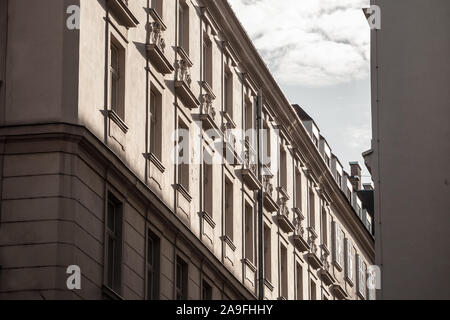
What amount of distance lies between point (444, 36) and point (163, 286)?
1013cm

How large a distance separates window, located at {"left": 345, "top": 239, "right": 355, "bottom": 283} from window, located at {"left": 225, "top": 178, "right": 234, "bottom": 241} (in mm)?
17896

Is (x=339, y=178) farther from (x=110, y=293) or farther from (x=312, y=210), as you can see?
(x=110, y=293)

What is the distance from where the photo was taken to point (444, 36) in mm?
35938

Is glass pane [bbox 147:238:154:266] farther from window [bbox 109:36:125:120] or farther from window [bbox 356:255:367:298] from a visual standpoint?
window [bbox 356:255:367:298]

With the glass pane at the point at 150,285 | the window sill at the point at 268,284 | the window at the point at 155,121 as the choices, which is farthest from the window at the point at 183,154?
the window sill at the point at 268,284

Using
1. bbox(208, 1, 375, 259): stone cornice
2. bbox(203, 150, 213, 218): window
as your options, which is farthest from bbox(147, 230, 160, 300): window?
bbox(208, 1, 375, 259): stone cornice

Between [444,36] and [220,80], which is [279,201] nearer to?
[220,80]

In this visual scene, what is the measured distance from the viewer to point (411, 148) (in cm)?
3488

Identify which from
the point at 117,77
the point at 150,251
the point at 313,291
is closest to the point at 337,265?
the point at 313,291

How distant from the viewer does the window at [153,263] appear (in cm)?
3928

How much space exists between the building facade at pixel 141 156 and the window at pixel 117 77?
36mm

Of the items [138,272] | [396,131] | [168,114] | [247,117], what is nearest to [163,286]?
[138,272]

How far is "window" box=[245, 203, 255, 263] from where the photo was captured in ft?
164

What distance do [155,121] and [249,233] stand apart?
10.5 metres
